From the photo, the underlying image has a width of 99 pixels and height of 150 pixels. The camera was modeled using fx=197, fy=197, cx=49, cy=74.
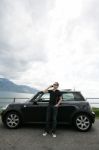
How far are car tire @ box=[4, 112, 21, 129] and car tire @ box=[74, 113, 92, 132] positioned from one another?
7.22ft

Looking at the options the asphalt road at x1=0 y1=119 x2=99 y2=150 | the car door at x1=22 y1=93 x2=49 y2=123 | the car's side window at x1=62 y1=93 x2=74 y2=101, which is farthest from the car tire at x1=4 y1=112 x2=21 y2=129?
the car's side window at x1=62 y1=93 x2=74 y2=101

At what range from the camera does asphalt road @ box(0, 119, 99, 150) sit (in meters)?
5.44

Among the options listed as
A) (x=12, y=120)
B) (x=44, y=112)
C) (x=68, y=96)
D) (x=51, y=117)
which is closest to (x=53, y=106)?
(x=51, y=117)

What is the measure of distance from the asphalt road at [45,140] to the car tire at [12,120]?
215 mm

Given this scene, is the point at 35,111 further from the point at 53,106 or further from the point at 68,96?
the point at 68,96

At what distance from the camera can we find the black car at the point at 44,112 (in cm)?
731

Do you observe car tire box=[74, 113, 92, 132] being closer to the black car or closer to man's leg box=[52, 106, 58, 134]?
the black car

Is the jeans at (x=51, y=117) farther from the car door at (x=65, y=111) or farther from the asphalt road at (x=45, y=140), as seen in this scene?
the car door at (x=65, y=111)

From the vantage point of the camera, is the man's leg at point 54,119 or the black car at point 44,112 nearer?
the man's leg at point 54,119

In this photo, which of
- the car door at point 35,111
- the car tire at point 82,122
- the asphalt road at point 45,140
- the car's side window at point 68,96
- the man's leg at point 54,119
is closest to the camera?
the asphalt road at point 45,140

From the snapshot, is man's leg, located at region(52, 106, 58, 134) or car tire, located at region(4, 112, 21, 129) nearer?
man's leg, located at region(52, 106, 58, 134)

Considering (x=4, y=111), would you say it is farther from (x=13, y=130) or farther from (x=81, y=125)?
(x=81, y=125)

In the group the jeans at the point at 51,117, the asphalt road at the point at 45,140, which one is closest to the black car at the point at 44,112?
the asphalt road at the point at 45,140

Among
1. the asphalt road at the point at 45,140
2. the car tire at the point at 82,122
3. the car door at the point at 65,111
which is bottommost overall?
the asphalt road at the point at 45,140
